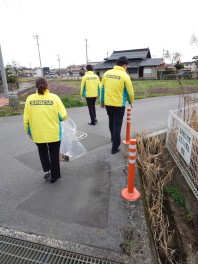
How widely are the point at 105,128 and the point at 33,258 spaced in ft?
14.8

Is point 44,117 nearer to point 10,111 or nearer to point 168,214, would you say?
point 168,214

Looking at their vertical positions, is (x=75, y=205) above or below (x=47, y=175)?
below

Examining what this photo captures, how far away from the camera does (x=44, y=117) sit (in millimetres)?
2926

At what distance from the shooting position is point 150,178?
11.0 ft

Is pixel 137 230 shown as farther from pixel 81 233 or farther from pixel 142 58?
pixel 142 58

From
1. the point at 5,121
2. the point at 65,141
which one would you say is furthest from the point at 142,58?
the point at 65,141

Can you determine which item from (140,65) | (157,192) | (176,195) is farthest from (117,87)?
(140,65)

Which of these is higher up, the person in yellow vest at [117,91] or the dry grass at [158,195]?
the person in yellow vest at [117,91]

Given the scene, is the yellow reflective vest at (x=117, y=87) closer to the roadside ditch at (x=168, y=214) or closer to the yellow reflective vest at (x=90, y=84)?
the roadside ditch at (x=168, y=214)

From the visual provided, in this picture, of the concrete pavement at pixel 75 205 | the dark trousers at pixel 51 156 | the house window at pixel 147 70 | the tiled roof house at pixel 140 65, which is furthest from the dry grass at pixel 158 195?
the house window at pixel 147 70

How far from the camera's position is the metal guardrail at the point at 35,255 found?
6.73 feet

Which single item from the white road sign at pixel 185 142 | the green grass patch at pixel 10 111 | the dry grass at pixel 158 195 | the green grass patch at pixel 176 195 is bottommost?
the green grass patch at pixel 176 195

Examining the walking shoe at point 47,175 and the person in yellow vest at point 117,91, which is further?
the person in yellow vest at point 117,91

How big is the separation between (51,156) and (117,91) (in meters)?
1.79
